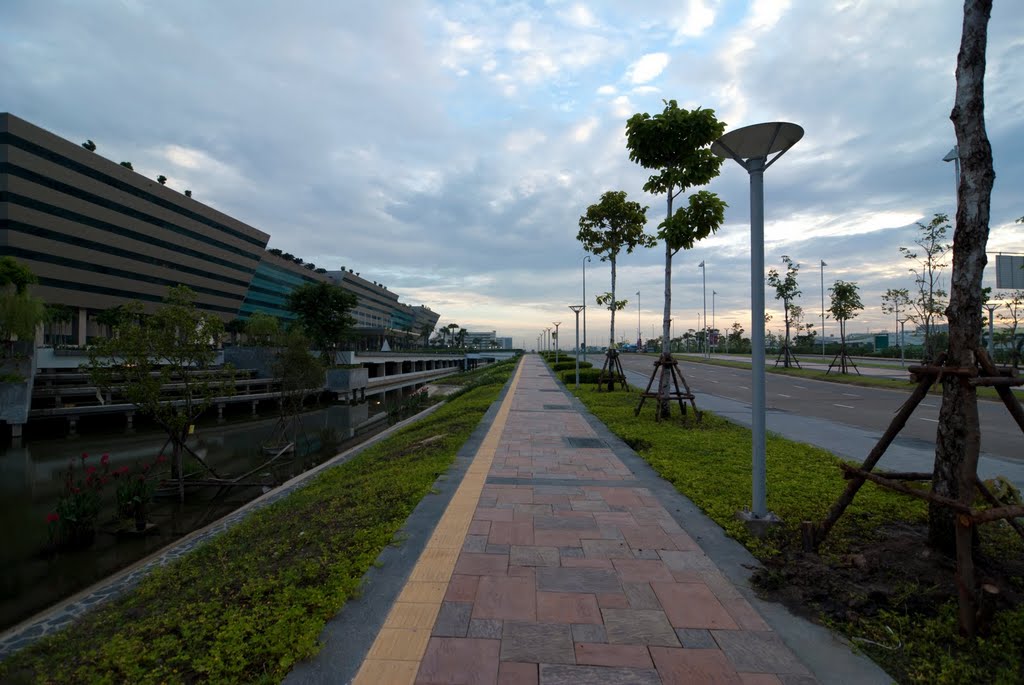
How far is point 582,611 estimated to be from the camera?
126 inches

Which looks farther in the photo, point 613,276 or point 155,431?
point 155,431

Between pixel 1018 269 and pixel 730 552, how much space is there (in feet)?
78.6

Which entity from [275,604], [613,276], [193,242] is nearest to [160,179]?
[193,242]

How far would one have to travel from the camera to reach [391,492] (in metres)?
6.03

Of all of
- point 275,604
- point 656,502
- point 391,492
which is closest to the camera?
point 275,604

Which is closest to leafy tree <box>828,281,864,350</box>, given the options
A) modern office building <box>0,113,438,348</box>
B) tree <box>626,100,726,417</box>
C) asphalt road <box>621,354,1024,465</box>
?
asphalt road <box>621,354,1024,465</box>

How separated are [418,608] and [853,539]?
357 centimetres

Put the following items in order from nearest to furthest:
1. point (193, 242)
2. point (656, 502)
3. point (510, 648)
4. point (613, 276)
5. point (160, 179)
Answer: point (510, 648) < point (656, 502) < point (613, 276) < point (160, 179) < point (193, 242)

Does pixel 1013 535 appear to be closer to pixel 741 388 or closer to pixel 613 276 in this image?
pixel 613 276

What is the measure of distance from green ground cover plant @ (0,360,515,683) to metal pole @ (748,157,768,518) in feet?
10.9

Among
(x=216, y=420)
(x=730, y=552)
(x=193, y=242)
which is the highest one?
(x=193, y=242)

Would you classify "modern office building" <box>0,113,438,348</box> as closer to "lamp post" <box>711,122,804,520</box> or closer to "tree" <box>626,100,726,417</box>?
"tree" <box>626,100,726,417</box>

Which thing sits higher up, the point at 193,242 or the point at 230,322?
the point at 193,242

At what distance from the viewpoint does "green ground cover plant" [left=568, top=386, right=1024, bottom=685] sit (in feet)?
8.57
